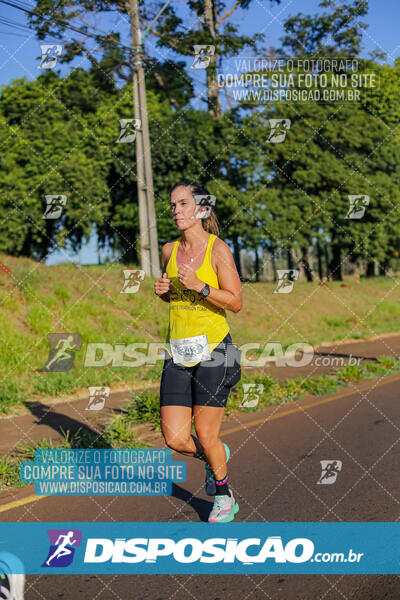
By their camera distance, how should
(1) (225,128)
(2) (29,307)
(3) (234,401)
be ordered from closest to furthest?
(3) (234,401) → (2) (29,307) → (1) (225,128)

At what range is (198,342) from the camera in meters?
4.34

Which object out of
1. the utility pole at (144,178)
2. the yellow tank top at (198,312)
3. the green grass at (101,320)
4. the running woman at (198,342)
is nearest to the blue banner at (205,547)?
the running woman at (198,342)

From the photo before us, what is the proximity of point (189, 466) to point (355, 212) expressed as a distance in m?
24.9

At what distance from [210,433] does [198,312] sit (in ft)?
2.70

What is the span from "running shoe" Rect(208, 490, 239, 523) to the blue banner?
0.14 feet

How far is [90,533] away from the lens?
4445 mm

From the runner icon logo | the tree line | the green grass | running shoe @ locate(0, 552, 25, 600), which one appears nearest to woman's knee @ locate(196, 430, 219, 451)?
the runner icon logo

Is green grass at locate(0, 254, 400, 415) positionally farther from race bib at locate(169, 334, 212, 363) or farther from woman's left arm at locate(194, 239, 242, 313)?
woman's left arm at locate(194, 239, 242, 313)

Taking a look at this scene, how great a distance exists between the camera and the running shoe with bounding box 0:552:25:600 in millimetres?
3316

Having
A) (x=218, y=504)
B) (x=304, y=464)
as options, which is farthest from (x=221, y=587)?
(x=304, y=464)

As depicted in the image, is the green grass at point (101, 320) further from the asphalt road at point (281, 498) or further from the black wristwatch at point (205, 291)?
the black wristwatch at point (205, 291)

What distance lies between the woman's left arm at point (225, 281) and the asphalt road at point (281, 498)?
5.33 ft

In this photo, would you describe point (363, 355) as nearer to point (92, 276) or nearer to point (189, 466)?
point (92, 276)

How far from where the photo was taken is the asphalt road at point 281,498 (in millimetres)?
3691
